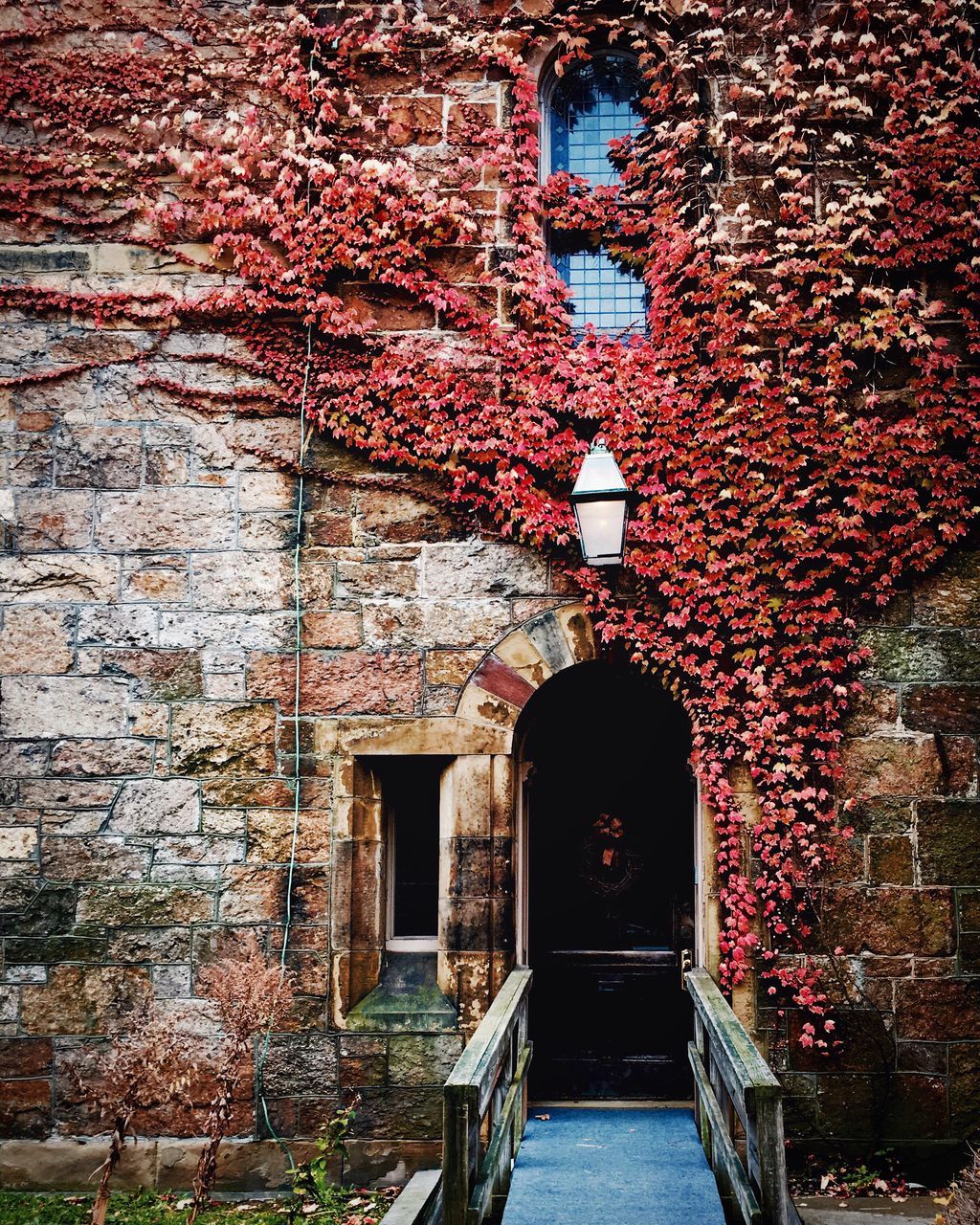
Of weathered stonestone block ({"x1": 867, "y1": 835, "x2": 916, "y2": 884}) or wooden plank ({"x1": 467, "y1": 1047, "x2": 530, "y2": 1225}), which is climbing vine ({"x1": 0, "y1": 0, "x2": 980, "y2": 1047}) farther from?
wooden plank ({"x1": 467, "y1": 1047, "x2": 530, "y2": 1225})

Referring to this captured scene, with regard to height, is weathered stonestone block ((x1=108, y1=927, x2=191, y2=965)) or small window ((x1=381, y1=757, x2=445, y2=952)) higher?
small window ((x1=381, y1=757, x2=445, y2=952))

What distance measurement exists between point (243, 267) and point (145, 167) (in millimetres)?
904

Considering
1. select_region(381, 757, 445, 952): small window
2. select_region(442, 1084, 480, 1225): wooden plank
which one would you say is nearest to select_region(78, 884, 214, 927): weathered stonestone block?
select_region(381, 757, 445, 952): small window

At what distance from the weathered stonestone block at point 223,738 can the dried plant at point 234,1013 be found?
98 cm

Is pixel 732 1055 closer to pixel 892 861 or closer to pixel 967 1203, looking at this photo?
pixel 967 1203

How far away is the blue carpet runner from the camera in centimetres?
413

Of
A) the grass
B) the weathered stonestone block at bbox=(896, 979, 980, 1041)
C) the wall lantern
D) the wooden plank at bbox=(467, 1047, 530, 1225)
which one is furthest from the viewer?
the weathered stonestone block at bbox=(896, 979, 980, 1041)

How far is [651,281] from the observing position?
19.2ft

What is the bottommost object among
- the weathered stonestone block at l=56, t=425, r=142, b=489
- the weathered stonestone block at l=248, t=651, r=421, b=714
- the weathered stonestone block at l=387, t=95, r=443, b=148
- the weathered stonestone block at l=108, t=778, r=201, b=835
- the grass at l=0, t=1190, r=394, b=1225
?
the grass at l=0, t=1190, r=394, b=1225

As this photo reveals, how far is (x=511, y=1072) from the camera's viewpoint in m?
5.09

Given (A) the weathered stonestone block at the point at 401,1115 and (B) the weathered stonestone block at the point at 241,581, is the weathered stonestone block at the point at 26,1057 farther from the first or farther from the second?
(B) the weathered stonestone block at the point at 241,581

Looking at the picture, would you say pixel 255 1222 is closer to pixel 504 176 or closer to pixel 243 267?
pixel 243 267

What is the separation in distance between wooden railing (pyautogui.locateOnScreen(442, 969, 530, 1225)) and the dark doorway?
0.82 meters

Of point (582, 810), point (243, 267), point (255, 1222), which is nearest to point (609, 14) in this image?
point (243, 267)
